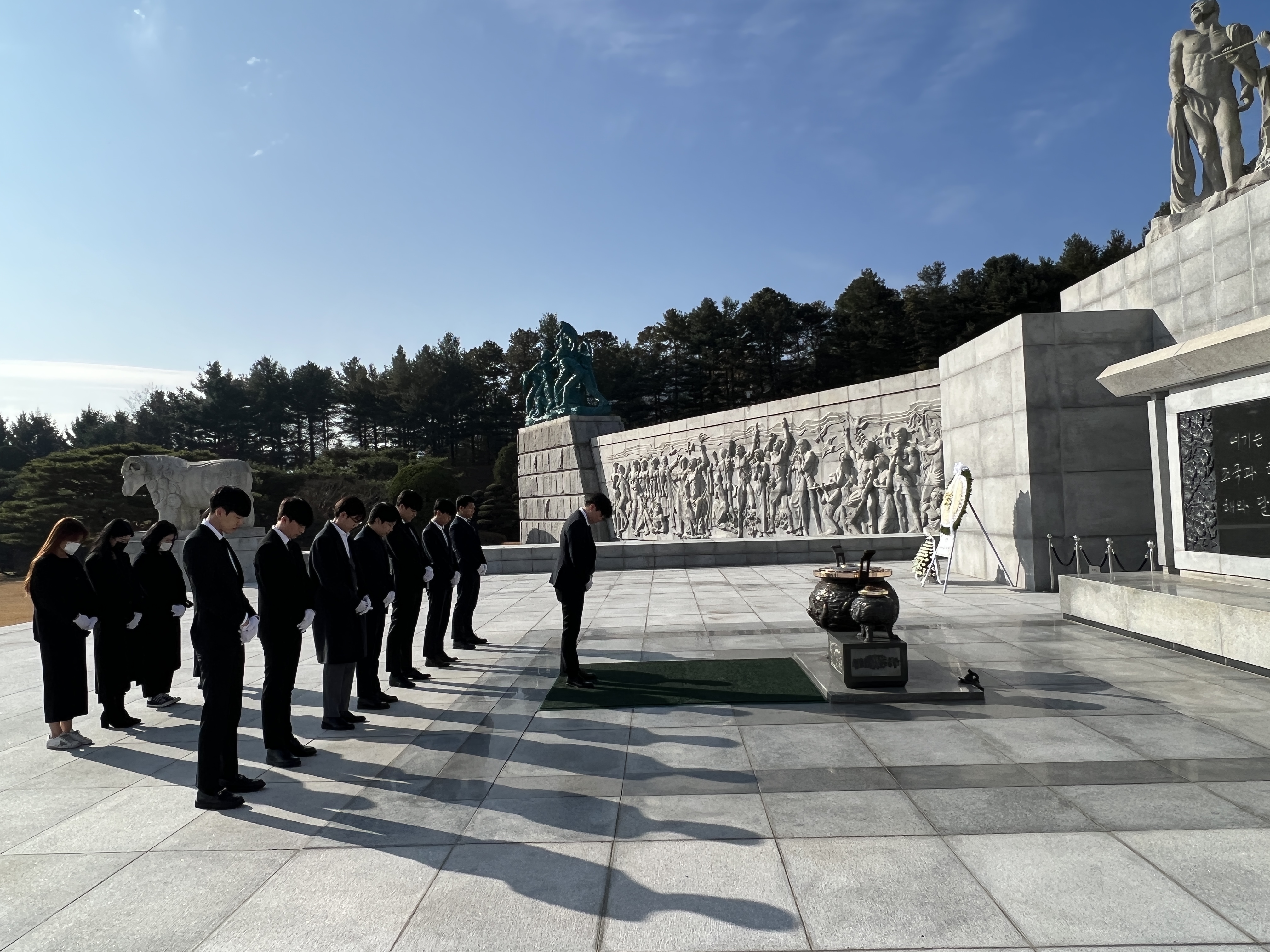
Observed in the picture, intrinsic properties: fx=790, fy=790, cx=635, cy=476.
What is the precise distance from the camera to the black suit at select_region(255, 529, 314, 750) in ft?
14.4

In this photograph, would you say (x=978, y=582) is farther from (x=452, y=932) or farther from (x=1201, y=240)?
(x=452, y=932)

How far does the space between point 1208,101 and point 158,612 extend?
40.6 ft

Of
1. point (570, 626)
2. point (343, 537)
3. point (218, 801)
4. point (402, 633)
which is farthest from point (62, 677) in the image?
point (570, 626)

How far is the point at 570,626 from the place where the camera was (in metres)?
6.03

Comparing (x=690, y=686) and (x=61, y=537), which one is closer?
(x=61, y=537)

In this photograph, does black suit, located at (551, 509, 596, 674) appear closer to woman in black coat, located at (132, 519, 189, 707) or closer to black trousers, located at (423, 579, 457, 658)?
black trousers, located at (423, 579, 457, 658)

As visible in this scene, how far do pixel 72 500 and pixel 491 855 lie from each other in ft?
123

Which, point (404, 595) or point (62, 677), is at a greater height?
point (404, 595)

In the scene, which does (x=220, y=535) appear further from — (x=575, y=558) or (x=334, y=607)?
(x=575, y=558)

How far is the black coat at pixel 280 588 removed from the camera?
438 centimetres

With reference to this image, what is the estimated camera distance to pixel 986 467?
1123 cm

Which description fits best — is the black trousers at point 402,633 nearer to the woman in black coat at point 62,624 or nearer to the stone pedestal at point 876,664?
the woman in black coat at point 62,624

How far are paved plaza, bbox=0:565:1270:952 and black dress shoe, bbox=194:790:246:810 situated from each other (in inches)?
2.0

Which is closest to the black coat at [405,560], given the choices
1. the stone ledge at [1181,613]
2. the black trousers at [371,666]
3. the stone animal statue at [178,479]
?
the black trousers at [371,666]
